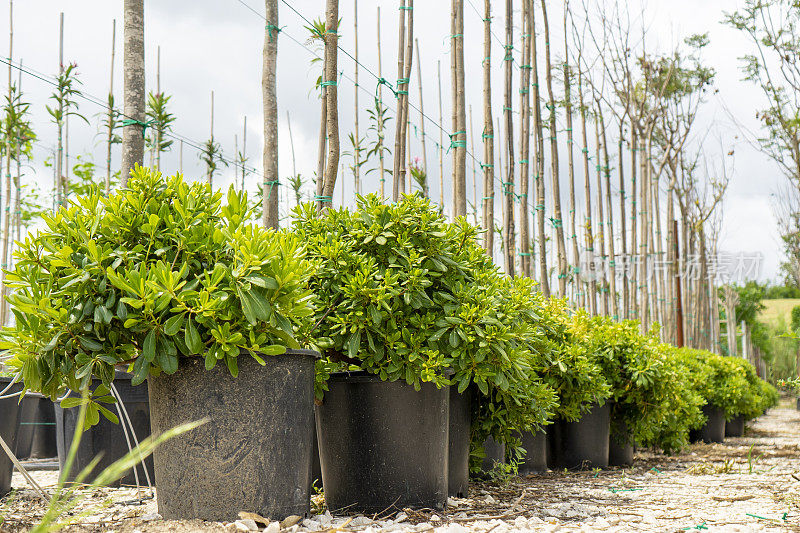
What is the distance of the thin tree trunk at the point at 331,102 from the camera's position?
137 inches

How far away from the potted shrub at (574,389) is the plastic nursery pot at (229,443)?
5.63 feet

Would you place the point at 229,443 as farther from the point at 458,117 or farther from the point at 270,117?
the point at 458,117

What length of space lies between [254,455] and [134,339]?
0.51m

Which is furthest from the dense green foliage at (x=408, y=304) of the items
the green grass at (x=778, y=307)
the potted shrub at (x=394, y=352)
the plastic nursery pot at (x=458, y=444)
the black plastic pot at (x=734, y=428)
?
the green grass at (x=778, y=307)

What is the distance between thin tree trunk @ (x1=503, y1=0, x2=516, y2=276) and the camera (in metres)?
5.18

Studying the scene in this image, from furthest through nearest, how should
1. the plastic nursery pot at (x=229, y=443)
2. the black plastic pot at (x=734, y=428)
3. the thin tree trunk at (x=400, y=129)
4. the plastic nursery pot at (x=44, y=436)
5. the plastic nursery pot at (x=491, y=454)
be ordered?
the black plastic pot at (x=734, y=428), the plastic nursery pot at (x=44, y=436), the thin tree trunk at (x=400, y=129), the plastic nursery pot at (x=491, y=454), the plastic nursery pot at (x=229, y=443)

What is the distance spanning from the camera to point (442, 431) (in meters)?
2.61

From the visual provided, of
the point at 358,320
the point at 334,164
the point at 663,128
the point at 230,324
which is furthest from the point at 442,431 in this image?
the point at 663,128

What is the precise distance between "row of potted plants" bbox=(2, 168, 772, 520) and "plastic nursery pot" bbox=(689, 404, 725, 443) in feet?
14.8

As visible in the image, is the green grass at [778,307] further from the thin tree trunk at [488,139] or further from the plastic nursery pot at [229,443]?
the plastic nursery pot at [229,443]

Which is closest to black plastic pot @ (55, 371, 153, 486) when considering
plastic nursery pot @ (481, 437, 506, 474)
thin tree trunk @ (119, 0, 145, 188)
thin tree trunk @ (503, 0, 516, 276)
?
thin tree trunk @ (119, 0, 145, 188)

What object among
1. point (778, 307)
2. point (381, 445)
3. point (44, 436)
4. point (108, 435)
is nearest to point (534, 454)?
point (381, 445)

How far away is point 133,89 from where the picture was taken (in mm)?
3129

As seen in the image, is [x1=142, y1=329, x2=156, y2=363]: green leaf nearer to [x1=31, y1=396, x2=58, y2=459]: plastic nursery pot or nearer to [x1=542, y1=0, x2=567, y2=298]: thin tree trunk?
[x1=31, y1=396, x2=58, y2=459]: plastic nursery pot
